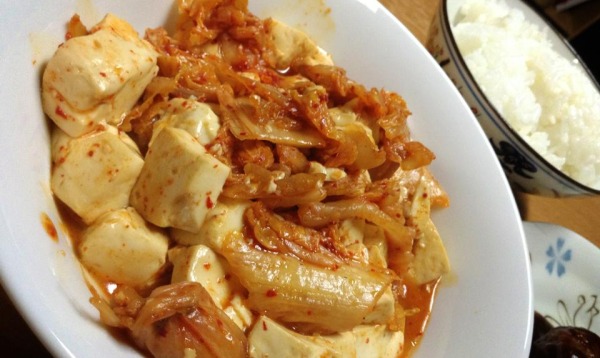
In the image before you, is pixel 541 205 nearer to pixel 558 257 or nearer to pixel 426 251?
pixel 558 257

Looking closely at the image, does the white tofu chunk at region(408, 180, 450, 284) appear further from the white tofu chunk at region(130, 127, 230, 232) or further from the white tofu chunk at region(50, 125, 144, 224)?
the white tofu chunk at region(50, 125, 144, 224)

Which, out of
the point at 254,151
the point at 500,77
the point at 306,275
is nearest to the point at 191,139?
the point at 254,151

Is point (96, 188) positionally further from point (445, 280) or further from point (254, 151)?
A: point (445, 280)

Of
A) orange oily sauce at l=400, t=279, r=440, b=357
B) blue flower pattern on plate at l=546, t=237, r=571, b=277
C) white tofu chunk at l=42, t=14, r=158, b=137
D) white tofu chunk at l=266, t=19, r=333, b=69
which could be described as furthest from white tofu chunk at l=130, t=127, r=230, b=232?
blue flower pattern on plate at l=546, t=237, r=571, b=277

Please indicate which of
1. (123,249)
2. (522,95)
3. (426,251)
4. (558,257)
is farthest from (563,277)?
(123,249)

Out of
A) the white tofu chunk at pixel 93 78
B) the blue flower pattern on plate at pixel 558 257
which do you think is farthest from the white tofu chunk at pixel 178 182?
the blue flower pattern on plate at pixel 558 257

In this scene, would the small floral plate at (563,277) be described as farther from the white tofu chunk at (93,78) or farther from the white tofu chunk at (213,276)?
the white tofu chunk at (93,78)
